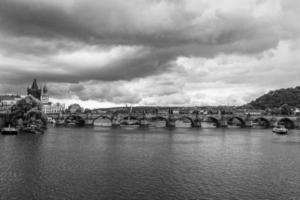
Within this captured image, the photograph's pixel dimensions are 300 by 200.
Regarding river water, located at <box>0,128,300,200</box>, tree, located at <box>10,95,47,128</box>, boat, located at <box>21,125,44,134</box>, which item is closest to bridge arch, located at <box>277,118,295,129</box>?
river water, located at <box>0,128,300,200</box>

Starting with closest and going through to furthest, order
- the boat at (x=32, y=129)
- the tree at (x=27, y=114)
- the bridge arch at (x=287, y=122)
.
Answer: the boat at (x=32, y=129), the tree at (x=27, y=114), the bridge arch at (x=287, y=122)

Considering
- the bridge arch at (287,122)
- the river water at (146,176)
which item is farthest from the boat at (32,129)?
the bridge arch at (287,122)

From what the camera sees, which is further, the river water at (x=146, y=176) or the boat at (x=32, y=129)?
the boat at (x=32, y=129)

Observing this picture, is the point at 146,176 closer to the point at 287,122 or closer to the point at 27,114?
the point at 27,114

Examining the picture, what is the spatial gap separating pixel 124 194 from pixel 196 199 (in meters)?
7.20

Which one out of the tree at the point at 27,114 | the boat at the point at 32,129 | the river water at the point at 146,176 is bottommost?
the river water at the point at 146,176

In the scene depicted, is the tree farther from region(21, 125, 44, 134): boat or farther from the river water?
the river water

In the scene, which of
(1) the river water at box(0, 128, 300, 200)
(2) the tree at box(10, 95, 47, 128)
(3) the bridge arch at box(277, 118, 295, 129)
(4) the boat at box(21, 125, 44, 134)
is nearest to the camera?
(1) the river water at box(0, 128, 300, 200)

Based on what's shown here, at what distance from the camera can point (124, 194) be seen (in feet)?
102

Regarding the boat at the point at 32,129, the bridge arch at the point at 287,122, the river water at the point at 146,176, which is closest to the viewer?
the river water at the point at 146,176

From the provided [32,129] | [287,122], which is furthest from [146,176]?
[287,122]

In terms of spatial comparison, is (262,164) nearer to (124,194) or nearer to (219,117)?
(124,194)

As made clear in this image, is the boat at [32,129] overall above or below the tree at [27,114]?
below

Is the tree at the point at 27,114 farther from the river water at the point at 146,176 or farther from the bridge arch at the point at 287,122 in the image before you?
the bridge arch at the point at 287,122
